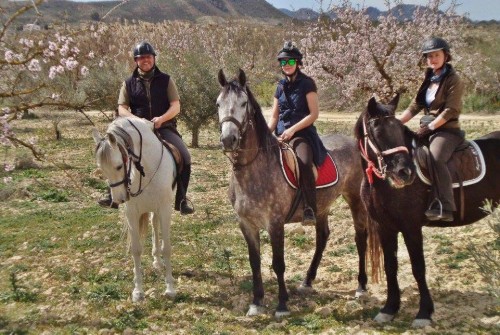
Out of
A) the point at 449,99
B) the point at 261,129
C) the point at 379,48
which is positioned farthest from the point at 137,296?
the point at 379,48

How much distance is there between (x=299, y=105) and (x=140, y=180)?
205 cm

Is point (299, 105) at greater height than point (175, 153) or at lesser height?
greater

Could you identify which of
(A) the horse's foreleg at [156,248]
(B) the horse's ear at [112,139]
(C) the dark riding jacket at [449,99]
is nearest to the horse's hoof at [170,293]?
(A) the horse's foreleg at [156,248]

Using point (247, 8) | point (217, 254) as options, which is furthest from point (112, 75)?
point (247, 8)

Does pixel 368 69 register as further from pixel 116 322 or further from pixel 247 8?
pixel 247 8

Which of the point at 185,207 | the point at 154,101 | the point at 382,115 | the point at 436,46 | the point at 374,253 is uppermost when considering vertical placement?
the point at 436,46

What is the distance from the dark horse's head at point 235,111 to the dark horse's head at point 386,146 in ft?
3.73

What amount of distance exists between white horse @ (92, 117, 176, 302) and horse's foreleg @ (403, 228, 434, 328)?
2823 millimetres

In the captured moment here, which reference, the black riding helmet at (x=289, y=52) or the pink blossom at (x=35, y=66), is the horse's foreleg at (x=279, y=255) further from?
the pink blossom at (x=35, y=66)

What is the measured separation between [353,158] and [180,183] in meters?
2.33

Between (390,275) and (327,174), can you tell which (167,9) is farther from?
(390,275)

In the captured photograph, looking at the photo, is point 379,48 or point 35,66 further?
point 379,48

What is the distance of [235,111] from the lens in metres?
4.82

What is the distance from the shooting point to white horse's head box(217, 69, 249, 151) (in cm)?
471
